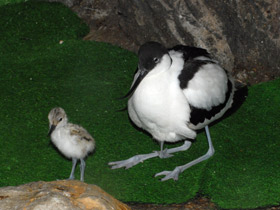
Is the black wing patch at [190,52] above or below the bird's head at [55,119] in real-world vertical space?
above

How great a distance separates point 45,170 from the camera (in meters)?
4.34

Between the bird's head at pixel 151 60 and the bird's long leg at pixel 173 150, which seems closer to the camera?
the bird's head at pixel 151 60

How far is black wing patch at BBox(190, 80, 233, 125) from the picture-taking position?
4.19 m

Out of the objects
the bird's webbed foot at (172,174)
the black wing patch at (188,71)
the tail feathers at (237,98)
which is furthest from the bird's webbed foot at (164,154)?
the black wing patch at (188,71)

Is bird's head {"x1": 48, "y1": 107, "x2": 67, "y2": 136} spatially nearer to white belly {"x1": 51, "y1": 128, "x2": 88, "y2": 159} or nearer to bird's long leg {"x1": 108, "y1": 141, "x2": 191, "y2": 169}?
white belly {"x1": 51, "y1": 128, "x2": 88, "y2": 159}

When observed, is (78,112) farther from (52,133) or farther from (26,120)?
(52,133)

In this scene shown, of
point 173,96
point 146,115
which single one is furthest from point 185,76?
point 146,115

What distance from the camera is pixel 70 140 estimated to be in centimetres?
415

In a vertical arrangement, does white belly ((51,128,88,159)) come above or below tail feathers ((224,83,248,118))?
above

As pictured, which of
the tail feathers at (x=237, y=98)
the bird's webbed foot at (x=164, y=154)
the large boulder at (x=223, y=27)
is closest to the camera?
the bird's webbed foot at (x=164, y=154)

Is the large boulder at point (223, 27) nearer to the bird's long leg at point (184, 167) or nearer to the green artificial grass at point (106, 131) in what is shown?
the green artificial grass at point (106, 131)

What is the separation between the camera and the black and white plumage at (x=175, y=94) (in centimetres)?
396

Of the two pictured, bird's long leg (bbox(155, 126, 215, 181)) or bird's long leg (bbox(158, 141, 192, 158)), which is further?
bird's long leg (bbox(158, 141, 192, 158))

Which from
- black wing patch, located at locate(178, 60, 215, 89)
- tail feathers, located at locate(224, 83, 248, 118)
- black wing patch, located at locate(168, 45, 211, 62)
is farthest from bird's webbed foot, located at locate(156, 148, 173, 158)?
black wing patch, located at locate(168, 45, 211, 62)
